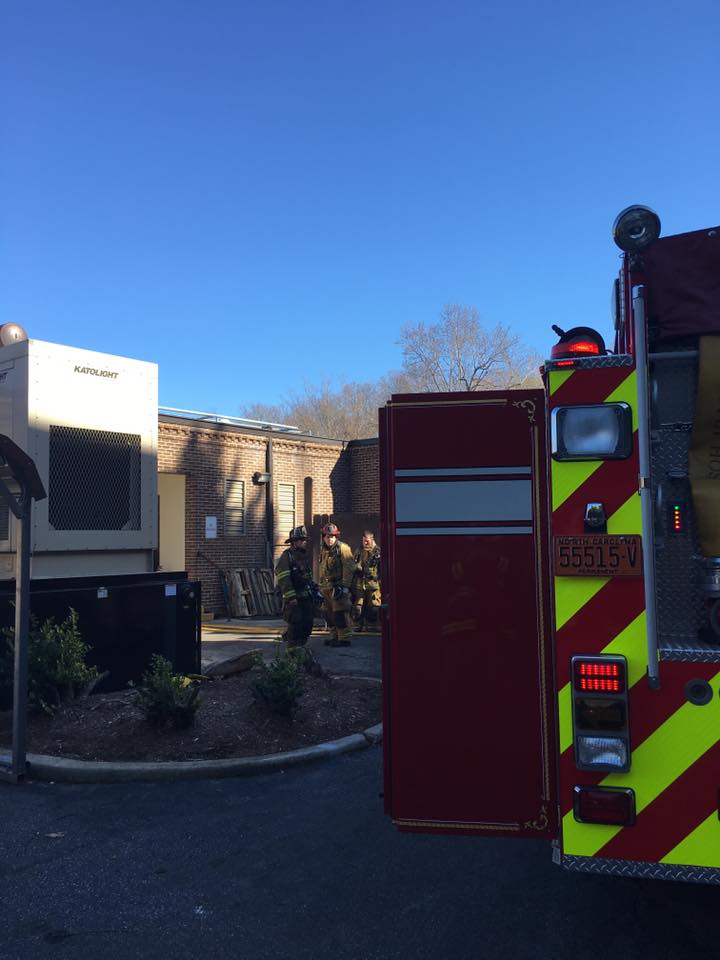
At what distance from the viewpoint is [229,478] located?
1731 centimetres

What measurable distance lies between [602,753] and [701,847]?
41 cm

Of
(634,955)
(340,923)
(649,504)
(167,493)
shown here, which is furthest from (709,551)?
(167,493)

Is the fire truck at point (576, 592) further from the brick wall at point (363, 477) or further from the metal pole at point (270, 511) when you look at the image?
the brick wall at point (363, 477)

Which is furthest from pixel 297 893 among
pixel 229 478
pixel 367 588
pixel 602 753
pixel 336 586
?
pixel 229 478

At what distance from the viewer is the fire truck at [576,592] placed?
245 cm

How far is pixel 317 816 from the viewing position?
14.9 ft

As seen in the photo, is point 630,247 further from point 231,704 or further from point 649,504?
point 231,704

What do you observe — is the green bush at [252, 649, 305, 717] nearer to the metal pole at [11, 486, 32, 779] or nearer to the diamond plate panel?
the metal pole at [11, 486, 32, 779]

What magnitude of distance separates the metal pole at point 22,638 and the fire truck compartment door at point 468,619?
3.26 metres

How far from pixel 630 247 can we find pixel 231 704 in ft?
16.6

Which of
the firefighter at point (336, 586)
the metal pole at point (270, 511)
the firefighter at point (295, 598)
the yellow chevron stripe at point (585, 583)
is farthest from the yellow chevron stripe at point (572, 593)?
the metal pole at point (270, 511)

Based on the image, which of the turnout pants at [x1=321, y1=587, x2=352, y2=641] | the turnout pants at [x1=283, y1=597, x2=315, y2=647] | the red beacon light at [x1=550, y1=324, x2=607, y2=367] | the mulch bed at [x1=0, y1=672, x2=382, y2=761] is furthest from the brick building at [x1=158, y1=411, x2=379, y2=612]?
the red beacon light at [x1=550, y1=324, x2=607, y2=367]

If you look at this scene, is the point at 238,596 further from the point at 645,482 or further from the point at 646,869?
the point at 645,482

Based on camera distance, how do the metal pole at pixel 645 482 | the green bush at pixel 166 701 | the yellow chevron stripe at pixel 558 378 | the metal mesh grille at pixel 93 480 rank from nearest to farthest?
the metal pole at pixel 645 482 < the yellow chevron stripe at pixel 558 378 < the green bush at pixel 166 701 < the metal mesh grille at pixel 93 480
